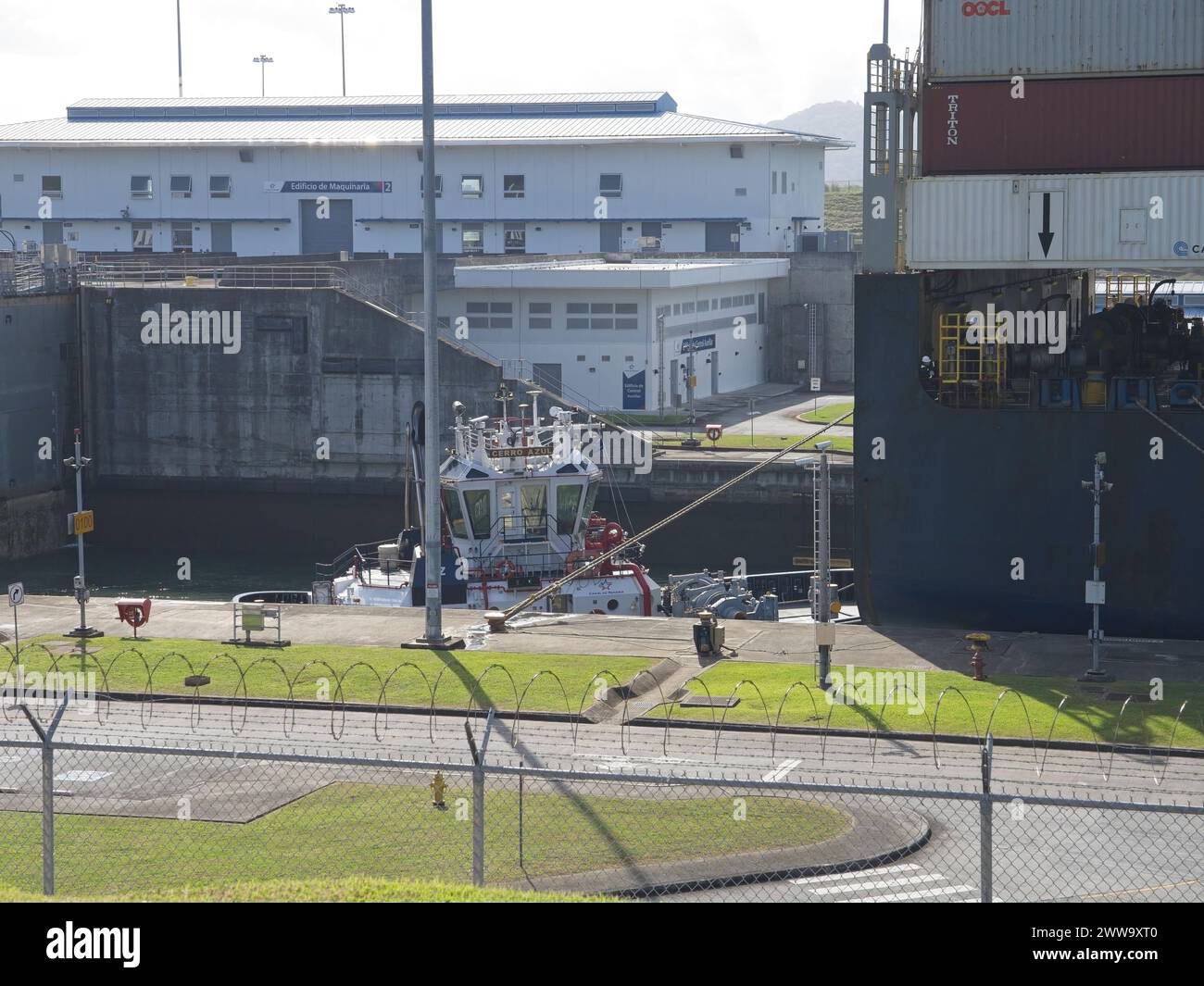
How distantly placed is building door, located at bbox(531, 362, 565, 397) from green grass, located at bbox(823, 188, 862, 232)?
76047 millimetres

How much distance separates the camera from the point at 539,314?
69.7m

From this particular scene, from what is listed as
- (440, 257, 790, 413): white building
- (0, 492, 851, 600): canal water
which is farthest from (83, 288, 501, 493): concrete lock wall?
(440, 257, 790, 413): white building

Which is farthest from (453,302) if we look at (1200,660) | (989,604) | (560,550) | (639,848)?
(639,848)

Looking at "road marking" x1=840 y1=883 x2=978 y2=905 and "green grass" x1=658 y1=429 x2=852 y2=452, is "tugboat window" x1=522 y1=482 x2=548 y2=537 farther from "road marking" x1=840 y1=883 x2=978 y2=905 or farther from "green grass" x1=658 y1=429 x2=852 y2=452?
"road marking" x1=840 y1=883 x2=978 y2=905

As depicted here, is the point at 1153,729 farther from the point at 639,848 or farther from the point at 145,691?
the point at 145,691

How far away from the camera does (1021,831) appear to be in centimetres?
1931

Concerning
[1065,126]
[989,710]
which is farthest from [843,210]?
[989,710]

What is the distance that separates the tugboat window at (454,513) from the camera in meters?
39.3

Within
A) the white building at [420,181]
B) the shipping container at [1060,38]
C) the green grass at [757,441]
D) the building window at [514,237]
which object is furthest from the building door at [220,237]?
the shipping container at [1060,38]

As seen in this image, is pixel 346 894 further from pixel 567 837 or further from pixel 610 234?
pixel 610 234

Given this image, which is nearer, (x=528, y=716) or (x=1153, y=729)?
(x=1153, y=729)

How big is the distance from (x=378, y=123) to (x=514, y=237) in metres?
10.8

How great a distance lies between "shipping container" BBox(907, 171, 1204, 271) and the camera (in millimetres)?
33688
